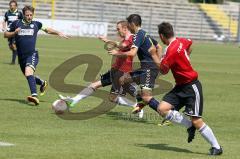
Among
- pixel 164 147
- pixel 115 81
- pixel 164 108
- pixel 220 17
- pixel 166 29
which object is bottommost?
pixel 220 17

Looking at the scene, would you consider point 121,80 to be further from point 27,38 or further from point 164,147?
point 164,147

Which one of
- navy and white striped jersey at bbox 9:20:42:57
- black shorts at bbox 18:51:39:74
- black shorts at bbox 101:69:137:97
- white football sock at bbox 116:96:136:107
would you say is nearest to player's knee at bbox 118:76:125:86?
black shorts at bbox 101:69:137:97

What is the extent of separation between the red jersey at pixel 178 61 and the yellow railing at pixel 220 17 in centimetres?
5889

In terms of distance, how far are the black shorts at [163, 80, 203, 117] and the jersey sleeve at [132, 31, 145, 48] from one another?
7.51ft

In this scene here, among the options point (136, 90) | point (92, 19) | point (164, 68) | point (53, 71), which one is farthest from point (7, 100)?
point (92, 19)

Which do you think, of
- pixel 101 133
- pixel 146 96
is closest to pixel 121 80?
pixel 146 96

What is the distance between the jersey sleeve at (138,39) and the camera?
12.4m

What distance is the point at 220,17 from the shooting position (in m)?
69.3

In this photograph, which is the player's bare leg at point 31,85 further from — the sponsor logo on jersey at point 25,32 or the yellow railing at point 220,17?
the yellow railing at point 220,17

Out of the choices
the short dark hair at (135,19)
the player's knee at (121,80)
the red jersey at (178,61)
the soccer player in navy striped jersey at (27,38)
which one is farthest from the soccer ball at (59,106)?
the red jersey at (178,61)

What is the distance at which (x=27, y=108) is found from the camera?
14.1 metres

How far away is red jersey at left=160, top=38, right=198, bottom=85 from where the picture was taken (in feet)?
32.4

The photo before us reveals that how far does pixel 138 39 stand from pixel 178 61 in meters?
2.55

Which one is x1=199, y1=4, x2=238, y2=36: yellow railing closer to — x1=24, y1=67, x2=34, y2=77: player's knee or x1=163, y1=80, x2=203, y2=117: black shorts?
x1=24, y1=67, x2=34, y2=77: player's knee
